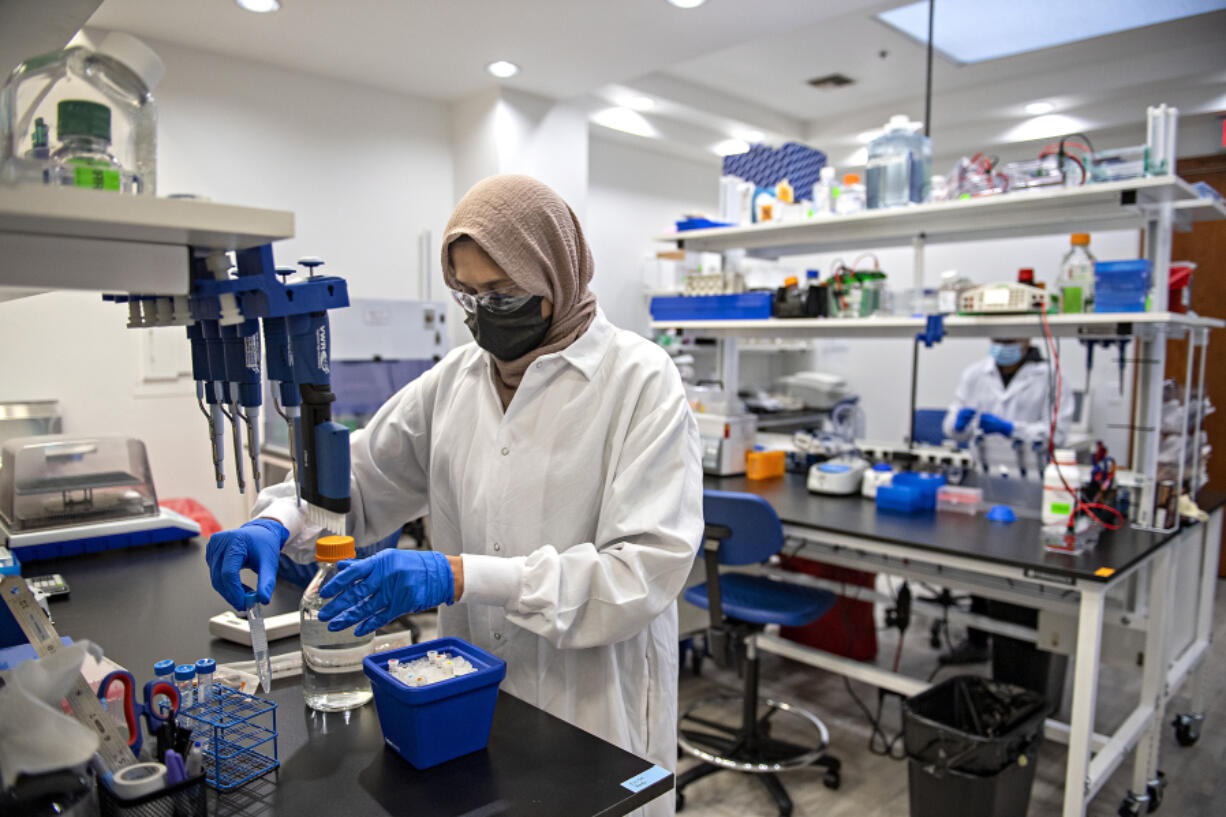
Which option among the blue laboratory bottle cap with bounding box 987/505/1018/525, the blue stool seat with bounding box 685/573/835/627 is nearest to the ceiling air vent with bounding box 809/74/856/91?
the blue laboratory bottle cap with bounding box 987/505/1018/525

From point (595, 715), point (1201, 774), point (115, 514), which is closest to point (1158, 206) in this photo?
point (1201, 774)

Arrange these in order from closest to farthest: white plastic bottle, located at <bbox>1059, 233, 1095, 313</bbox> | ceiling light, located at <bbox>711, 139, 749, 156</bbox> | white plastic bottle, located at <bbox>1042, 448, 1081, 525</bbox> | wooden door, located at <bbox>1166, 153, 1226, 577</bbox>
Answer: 1. white plastic bottle, located at <bbox>1042, 448, 1081, 525</bbox>
2. white plastic bottle, located at <bbox>1059, 233, 1095, 313</bbox>
3. wooden door, located at <bbox>1166, 153, 1226, 577</bbox>
4. ceiling light, located at <bbox>711, 139, 749, 156</bbox>

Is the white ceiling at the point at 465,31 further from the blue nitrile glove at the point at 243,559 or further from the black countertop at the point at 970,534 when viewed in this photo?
the blue nitrile glove at the point at 243,559

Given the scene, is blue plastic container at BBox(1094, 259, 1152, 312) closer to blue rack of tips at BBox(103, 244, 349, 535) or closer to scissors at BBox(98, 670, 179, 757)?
blue rack of tips at BBox(103, 244, 349, 535)

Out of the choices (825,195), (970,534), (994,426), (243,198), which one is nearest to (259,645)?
(970,534)

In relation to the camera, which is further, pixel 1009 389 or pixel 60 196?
pixel 1009 389

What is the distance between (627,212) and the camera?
550 cm

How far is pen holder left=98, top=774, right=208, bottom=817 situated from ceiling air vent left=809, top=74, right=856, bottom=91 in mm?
4975

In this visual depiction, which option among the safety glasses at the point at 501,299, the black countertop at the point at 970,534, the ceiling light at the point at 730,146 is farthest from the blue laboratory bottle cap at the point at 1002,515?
the ceiling light at the point at 730,146

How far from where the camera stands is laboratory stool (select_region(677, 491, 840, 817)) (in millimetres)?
2195

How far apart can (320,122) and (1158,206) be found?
3.79 metres

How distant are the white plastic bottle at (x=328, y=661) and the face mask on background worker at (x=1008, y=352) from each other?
437cm

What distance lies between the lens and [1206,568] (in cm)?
275

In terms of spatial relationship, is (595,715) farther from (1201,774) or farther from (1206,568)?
(1206,568)
